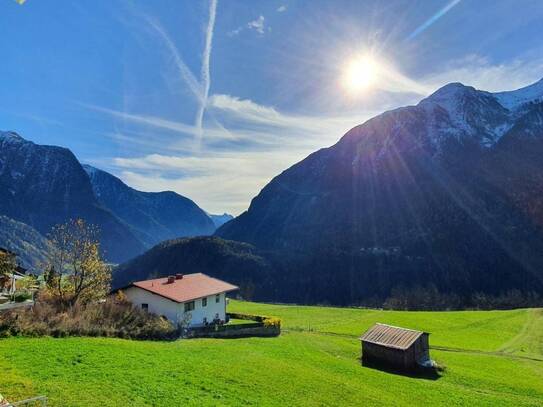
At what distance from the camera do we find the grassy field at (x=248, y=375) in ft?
61.8

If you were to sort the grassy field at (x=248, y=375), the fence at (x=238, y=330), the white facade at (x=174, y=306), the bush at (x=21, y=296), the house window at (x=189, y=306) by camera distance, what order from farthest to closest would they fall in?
the house window at (x=189, y=306) < the white facade at (x=174, y=306) < the fence at (x=238, y=330) < the bush at (x=21, y=296) < the grassy field at (x=248, y=375)

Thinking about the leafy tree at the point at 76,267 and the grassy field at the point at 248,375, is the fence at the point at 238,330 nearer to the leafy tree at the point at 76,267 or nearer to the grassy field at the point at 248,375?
the grassy field at the point at 248,375

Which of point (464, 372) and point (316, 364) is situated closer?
point (316, 364)

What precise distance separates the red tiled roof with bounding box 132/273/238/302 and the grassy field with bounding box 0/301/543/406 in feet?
30.5

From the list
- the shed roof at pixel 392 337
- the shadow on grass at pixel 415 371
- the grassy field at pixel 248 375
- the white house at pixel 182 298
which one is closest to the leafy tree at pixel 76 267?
the white house at pixel 182 298

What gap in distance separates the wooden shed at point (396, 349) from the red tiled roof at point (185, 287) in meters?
19.4

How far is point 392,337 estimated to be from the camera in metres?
38.0

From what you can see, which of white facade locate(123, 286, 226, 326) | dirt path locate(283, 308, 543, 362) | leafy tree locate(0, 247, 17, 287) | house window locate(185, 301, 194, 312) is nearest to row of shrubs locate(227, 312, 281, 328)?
dirt path locate(283, 308, 543, 362)

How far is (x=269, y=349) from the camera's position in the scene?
117 ft

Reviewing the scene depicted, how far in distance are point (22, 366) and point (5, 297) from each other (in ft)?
73.8

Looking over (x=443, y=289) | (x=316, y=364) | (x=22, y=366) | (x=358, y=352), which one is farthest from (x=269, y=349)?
(x=443, y=289)

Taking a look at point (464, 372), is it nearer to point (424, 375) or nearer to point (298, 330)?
point (424, 375)

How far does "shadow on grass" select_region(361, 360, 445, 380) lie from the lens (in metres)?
34.1

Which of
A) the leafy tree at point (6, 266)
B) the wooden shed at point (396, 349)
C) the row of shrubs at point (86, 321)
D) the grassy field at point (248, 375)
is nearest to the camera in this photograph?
the grassy field at point (248, 375)
